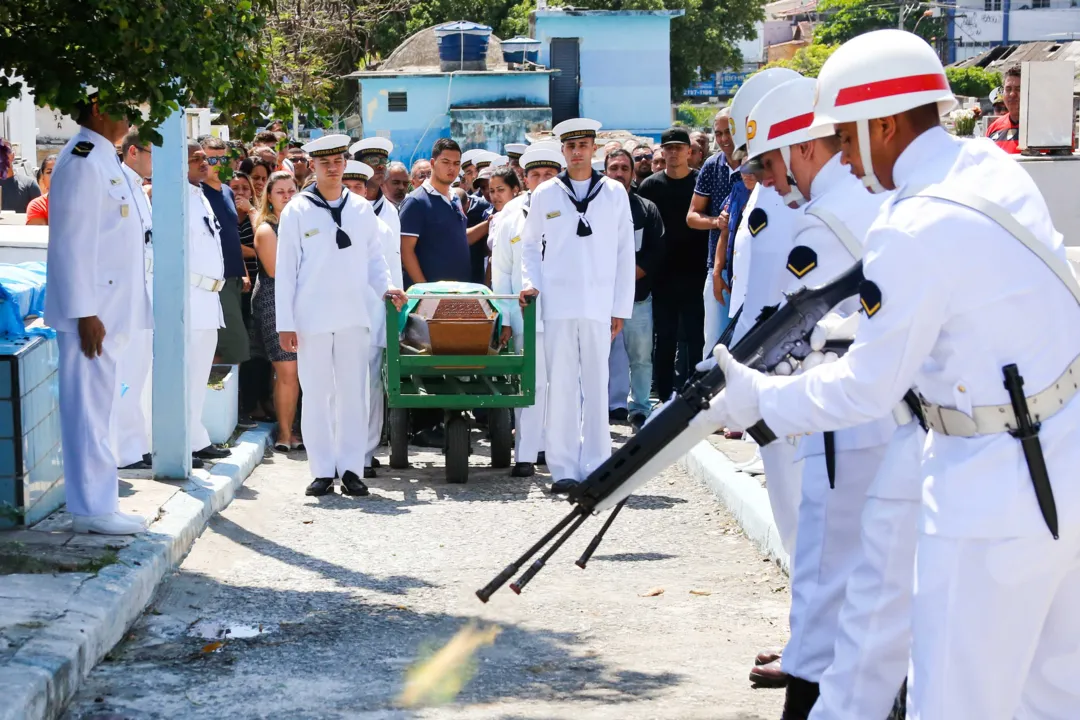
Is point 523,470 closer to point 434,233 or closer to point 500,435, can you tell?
point 500,435

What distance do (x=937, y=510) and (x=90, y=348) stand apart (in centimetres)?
506

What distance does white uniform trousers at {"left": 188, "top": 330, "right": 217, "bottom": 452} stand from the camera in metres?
10.2

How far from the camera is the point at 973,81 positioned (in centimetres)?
6166

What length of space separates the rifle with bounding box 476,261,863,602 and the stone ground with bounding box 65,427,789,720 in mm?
1225

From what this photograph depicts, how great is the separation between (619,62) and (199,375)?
4388 centimetres

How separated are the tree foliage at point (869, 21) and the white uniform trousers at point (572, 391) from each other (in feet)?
249

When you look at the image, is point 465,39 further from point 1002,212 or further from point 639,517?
point 1002,212

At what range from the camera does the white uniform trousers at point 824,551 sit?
504 cm

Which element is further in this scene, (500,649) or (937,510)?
(500,649)

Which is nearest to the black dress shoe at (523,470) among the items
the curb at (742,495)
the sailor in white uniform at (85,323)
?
the curb at (742,495)

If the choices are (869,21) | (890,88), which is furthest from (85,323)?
(869,21)

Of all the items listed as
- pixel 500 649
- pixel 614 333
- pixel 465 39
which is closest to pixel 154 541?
pixel 500 649

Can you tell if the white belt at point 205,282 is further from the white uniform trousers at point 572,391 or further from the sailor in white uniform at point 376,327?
the white uniform trousers at point 572,391

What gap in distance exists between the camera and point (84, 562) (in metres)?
6.80
